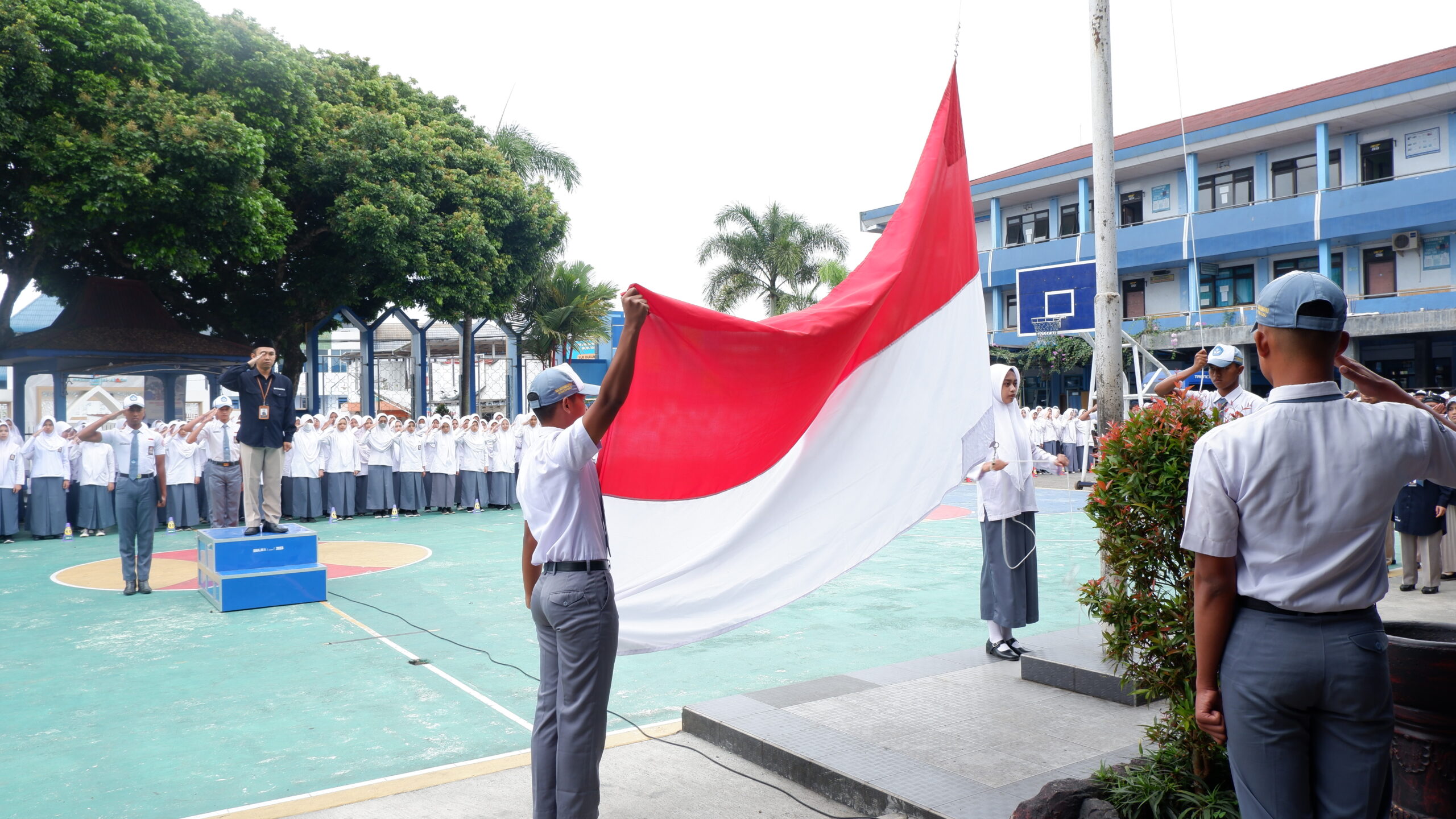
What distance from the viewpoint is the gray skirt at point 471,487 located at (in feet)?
60.8

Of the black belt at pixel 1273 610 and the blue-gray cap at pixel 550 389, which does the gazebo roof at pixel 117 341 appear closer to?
the blue-gray cap at pixel 550 389

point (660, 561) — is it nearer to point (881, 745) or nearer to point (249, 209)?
point (881, 745)

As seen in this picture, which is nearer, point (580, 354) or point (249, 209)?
point (249, 209)

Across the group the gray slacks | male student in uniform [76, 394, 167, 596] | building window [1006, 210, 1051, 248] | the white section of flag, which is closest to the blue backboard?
the white section of flag

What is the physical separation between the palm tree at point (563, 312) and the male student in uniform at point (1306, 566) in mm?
30192

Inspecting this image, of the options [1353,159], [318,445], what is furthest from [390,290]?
[1353,159]

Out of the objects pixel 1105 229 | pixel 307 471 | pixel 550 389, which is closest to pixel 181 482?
pixel 307 471

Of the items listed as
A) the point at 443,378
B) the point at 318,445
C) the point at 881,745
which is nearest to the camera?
the point at 881,745

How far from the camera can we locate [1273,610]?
7.23ft

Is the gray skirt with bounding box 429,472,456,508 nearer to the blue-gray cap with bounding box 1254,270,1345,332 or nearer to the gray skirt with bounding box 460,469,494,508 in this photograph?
the gray skirt with bounding box 460,469,494,508

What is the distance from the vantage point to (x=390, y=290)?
21.8 meters

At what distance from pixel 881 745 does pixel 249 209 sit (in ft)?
58.4

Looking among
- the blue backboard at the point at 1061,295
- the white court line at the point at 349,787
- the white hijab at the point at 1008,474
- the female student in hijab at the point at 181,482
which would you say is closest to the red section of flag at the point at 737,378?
the white court line at the point at 349,787

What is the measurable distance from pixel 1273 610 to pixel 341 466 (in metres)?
16.7
